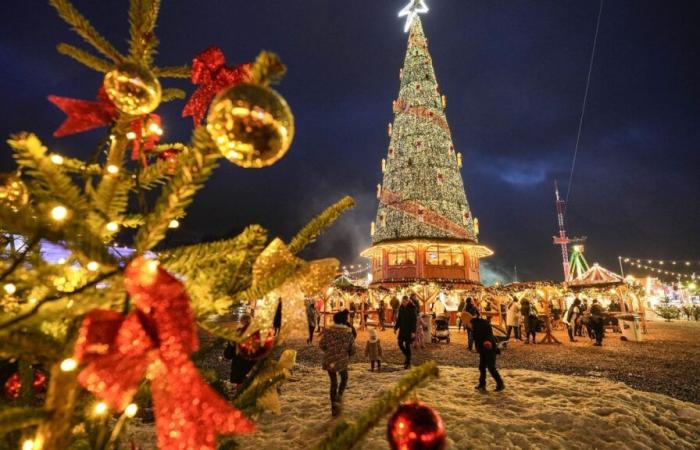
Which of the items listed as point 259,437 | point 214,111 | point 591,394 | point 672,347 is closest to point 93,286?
point 214,111

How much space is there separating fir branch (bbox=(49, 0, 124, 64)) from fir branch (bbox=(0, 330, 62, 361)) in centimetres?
100

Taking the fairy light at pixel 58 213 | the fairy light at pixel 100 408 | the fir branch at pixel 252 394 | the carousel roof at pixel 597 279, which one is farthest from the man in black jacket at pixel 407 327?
the carousel roof at pixel 597 279

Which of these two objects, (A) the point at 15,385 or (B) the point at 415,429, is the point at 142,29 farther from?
(A) the point at 15,385

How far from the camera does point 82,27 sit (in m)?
1.24

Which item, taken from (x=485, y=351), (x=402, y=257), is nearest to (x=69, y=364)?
(x=485, y=351)

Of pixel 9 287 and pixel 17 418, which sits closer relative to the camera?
pixel 17 418

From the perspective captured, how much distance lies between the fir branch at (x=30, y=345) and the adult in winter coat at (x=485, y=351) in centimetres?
701

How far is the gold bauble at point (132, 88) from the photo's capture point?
112 cm

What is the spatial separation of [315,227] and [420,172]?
84.2ft

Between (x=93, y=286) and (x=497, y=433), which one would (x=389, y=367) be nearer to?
(x=497, y=433)

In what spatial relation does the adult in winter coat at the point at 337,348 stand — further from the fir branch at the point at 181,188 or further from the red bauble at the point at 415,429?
the fir branch at the point at 181,188

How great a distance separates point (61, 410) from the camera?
0.90m

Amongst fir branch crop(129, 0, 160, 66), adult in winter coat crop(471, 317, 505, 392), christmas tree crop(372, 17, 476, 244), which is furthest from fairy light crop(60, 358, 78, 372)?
christmas tree crop(372, 17, 476, 244)

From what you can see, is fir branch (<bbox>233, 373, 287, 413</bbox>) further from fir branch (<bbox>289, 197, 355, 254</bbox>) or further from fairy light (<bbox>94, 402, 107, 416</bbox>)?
fir branch (<bbox>289, 197, 355, 254</bbox>)
